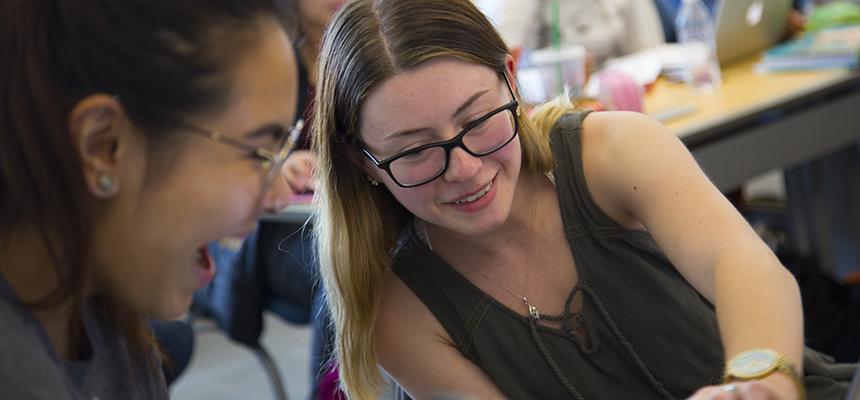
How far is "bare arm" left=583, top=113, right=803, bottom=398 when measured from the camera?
121 cm

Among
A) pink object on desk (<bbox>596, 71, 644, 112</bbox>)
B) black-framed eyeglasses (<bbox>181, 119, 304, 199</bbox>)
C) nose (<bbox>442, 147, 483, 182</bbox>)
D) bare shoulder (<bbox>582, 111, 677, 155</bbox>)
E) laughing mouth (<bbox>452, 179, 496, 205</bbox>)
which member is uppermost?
black-framed eyeglasses (<bbox>181, 119, 304, 199</bbox>)

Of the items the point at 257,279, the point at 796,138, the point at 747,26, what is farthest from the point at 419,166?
the point at 747,26

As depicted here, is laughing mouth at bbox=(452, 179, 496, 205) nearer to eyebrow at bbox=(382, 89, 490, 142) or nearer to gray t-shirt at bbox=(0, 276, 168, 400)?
eyebrow at bbox=(382, 89, 490, 142)

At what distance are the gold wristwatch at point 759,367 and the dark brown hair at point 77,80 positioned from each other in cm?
59

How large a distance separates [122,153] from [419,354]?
64cm

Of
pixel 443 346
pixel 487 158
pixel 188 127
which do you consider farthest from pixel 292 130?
pixel 443 346

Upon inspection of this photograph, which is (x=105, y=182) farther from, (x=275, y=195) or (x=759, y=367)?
(x=759, y=367)

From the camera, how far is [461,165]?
1.38m

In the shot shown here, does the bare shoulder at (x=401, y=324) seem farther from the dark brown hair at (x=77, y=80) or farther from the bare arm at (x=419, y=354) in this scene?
the dark brown hair at (x=77, y=80)

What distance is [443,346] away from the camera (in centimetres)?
151

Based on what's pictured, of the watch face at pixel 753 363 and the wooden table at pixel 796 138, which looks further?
the wooden table at pixel 796 138

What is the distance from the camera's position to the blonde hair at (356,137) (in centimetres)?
139

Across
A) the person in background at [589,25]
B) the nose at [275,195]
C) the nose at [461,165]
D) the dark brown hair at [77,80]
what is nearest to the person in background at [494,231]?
the nose at [461,165]

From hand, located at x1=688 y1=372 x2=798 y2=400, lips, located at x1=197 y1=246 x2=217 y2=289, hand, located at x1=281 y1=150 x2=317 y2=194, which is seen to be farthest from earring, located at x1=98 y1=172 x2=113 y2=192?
hand, located at x1=281 y1=150 x2=317 y2=194
